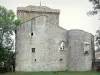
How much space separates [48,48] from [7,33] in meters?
7.46

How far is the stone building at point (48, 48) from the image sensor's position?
44.5 metres

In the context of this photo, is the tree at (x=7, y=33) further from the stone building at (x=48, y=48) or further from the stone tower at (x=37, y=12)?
the stone tower at (x=37, y=12)

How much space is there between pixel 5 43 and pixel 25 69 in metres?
5.53

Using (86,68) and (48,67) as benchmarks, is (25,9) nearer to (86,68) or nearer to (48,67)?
(48,67)

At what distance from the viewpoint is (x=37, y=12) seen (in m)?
54.6

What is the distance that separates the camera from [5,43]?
44.2 metres

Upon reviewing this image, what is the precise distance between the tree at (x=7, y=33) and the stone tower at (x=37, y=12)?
952cm

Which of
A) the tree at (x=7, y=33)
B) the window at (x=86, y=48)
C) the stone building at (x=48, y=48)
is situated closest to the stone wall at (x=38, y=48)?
the stone building at (x=48, y=48)

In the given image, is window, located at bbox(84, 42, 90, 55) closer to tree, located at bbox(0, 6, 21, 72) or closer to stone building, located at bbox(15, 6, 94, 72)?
stone building, located at bbox(15, 6, 94, 72)

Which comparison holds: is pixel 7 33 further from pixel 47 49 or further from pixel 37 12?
pixel 37 12

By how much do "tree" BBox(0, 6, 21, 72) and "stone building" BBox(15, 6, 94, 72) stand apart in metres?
1.26

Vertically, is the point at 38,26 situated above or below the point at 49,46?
above


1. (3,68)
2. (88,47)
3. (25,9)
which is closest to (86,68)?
(88,47)

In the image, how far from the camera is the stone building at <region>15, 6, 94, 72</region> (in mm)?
44469
